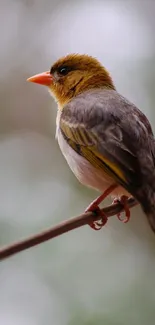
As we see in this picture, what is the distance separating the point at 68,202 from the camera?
4305 millimetres

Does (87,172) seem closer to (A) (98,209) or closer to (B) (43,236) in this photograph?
(A) (98,209)

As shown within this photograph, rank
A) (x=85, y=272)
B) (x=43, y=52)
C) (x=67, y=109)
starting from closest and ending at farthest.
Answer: (x=67, y=109)
(x=85, y=272)
(x=43, y=52)

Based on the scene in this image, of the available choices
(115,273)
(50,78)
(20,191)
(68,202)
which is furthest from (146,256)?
(50,78)

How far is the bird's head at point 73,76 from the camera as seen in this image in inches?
142

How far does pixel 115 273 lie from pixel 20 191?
832 millimetres

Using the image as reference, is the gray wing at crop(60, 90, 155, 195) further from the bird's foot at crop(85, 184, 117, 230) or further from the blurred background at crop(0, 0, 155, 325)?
the blurred background at crop(0, 0, 155, 325)

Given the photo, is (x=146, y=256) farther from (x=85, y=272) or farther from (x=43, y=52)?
(x=43, y=52)

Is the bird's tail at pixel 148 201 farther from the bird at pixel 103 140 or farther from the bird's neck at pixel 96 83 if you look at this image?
the bird's neck at pixel 96 83

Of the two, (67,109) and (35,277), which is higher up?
(67,109)

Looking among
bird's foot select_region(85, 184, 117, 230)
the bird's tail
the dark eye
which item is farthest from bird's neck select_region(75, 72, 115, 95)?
the bird's tail

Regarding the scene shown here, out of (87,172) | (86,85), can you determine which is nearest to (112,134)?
(87,172)

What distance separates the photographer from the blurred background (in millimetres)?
3932

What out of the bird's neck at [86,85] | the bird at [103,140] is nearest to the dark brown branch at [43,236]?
the bird at [103,140]

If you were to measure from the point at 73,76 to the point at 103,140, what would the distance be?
2.70ft
